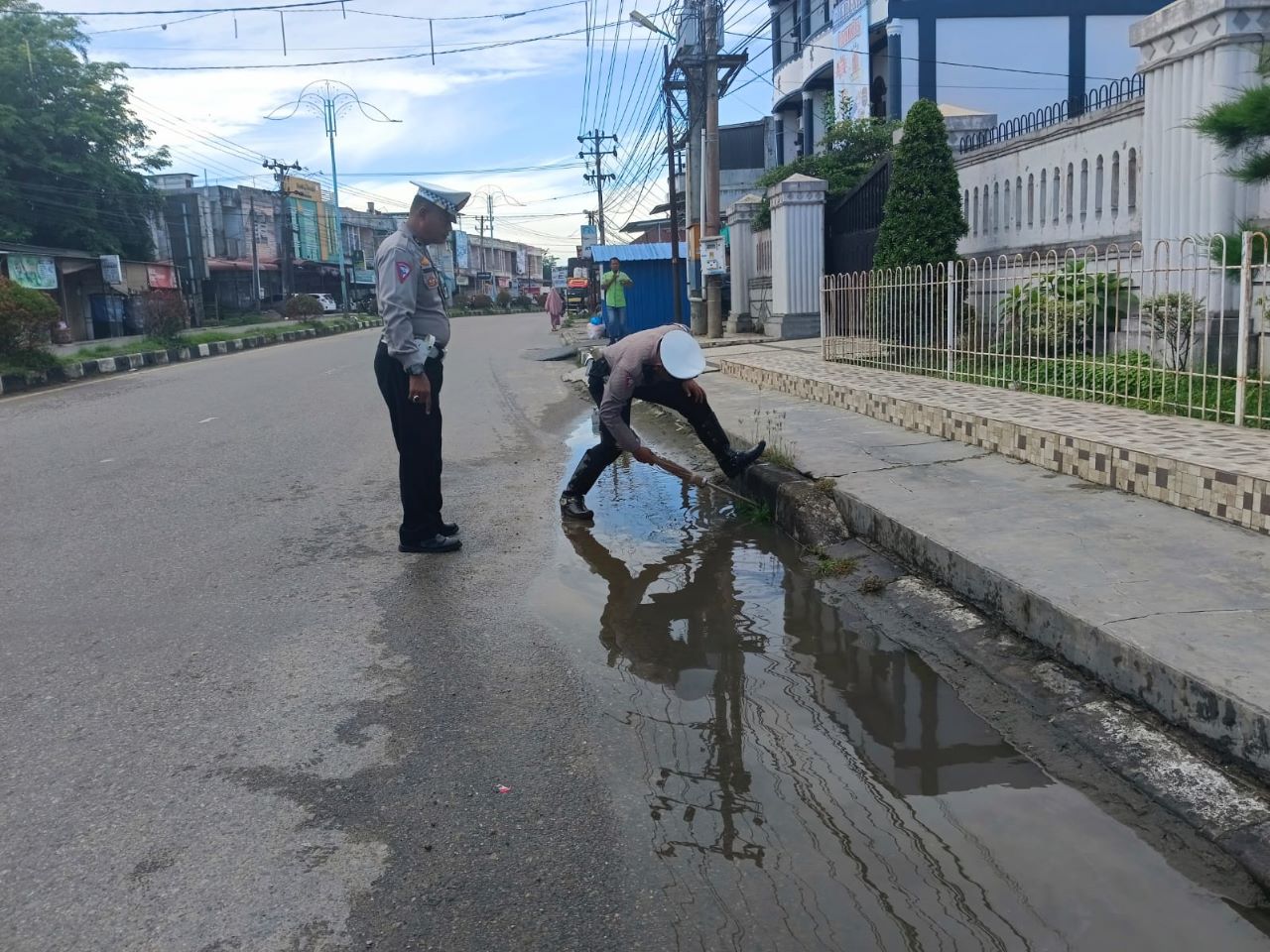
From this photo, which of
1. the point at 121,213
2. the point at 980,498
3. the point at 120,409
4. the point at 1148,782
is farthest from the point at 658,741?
the point at 121,213

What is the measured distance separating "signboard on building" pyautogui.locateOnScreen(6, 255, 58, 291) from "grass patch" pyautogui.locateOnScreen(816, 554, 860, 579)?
1146 inches

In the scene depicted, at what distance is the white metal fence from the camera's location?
6.01 meters

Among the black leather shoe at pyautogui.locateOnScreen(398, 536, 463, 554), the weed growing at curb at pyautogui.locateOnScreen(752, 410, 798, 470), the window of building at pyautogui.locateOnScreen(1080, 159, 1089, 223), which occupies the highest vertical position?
the window of building at pyautogui.locateOnScreen(1080, 159, 1089, 223)

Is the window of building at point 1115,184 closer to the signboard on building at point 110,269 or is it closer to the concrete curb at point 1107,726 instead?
the concrete curb at point 1107,726

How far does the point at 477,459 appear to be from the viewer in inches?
318

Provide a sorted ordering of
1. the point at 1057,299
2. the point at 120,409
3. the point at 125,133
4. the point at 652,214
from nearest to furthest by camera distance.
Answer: the point at 1057,299 → the point at 120,409 → the point at 125,133 → the point at 652,214

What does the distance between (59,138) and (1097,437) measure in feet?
121

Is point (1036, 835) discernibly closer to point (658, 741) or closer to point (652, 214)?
point (658, 741)

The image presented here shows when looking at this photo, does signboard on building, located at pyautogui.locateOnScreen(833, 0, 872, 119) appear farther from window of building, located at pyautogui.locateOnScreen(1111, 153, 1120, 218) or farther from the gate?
window of building, located at pyautogui.locateOnScreen(1111, 153, 1120, 218)

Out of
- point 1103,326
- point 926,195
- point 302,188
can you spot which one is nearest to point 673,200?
point 926,195

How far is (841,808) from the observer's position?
2.70 meters

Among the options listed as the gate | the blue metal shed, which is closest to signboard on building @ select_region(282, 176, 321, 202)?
the blue metal shed

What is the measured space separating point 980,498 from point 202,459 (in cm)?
562

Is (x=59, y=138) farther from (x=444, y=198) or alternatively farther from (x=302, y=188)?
(x=444, y=198)
